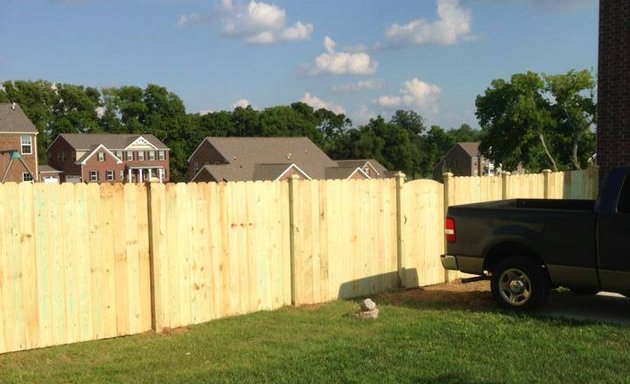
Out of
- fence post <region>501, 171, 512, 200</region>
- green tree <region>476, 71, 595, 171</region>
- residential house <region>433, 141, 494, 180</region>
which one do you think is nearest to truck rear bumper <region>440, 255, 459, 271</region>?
fence post <region>501, 171, 512, 200</region>

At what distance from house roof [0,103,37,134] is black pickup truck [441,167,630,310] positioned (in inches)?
2429

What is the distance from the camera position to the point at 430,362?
238 inches

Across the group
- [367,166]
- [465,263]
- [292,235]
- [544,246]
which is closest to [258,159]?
[367,166]

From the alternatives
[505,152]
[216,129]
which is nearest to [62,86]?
[216,129]

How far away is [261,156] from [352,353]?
69.0m

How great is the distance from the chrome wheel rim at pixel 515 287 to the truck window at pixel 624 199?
147cm

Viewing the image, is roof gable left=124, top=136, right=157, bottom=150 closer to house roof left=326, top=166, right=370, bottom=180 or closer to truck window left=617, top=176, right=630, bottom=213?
house roof left=326, top=166, right=370, bottom=180

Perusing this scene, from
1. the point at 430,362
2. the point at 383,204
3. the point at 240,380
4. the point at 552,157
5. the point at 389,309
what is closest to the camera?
the point at 240,380

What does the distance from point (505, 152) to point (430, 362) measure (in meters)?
52.3

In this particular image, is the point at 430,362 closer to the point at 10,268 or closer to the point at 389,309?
the point at 389,309

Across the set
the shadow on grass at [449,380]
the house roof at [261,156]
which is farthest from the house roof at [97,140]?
the shadow on grass at [449,380]

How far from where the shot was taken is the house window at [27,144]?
6316cm

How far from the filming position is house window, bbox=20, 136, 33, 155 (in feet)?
207

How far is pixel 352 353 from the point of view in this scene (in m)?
6.43
